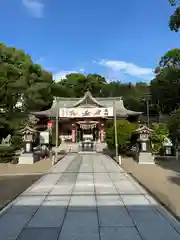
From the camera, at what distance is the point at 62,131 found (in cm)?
4734

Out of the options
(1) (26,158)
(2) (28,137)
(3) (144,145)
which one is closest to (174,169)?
(3) (144,145)

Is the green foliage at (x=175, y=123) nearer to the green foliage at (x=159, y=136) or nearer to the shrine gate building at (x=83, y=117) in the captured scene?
the green foliage at (x=159, y=136)

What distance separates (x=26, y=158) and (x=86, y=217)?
20179mm

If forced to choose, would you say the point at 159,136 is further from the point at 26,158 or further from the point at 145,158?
the point at 26,158

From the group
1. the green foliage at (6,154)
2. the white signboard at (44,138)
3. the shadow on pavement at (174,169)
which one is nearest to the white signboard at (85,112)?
the white signboard at (44,138)

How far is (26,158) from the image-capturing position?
2656cm

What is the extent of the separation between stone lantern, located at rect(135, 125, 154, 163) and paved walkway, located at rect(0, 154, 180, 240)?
15.3 meters

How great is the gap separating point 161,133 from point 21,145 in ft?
45.1

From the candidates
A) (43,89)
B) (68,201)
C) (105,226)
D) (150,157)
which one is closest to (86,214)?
(105,226)

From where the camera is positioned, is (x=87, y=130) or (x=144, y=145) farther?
(x=87, y=130)

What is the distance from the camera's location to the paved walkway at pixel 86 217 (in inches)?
228

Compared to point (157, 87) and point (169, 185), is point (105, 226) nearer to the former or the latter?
point (169, 185)

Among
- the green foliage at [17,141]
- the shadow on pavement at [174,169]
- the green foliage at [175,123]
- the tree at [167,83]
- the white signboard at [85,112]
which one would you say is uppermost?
the tree at [167,83]

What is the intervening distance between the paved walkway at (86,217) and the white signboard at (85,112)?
112 ft
